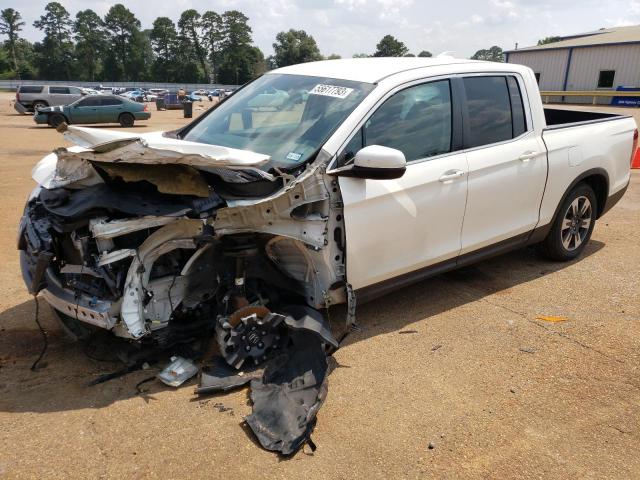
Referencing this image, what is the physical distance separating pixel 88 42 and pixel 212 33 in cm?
2490

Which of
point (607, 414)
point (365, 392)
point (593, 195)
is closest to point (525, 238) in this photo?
point (593, 195)

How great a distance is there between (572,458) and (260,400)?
173cm

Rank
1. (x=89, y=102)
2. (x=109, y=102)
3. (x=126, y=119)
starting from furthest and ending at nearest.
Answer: (x=126, y=119) → (x=109, y=102) → (x=89, y=102)

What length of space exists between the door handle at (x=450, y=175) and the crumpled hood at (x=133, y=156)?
4.57 ft

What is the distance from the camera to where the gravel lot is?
8.89 ft

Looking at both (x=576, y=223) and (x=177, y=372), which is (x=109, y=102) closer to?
(x=576, y=223)

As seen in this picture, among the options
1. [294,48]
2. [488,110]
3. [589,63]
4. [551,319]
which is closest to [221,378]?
[551,319]

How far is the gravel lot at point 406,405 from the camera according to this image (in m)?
2.71

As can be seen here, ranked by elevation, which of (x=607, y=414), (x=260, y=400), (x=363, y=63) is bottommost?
(x=607, y=414)

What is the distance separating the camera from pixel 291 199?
10.8ft

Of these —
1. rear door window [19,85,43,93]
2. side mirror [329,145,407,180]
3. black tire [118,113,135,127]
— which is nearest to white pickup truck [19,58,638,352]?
side mirror [329,145,407,180]

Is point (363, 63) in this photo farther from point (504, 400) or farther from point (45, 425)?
point (45, 425)

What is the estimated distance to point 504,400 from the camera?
3.28m

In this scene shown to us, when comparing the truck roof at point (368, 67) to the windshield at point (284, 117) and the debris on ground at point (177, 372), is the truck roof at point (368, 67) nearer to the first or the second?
the windshield at point (284, 117)
